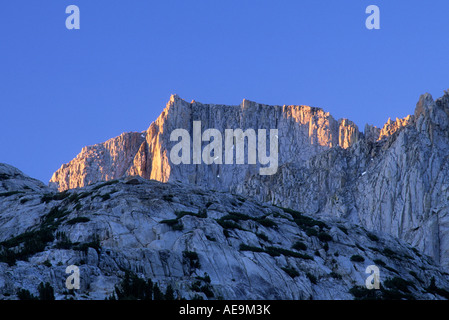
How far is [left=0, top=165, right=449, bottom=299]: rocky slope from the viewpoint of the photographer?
45.2 m

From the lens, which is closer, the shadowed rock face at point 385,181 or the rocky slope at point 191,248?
the rocky slope at point 191,248

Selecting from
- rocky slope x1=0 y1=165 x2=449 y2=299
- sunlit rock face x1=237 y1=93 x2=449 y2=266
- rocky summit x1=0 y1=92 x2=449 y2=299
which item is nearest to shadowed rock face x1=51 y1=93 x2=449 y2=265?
sunlit rock face x1=237 y1=93 x2=449 y2=266

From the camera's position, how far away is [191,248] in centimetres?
5172

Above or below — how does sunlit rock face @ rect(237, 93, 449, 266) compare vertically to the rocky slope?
above

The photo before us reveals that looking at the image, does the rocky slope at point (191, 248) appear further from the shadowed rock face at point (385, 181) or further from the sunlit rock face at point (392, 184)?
the shadowed rock face at point (385, 181)

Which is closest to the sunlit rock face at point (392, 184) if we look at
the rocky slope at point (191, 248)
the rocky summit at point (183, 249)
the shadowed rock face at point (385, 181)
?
the shadowed rock face at point (385, 181)

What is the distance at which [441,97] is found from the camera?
474 feet

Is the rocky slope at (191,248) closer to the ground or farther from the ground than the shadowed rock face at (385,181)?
closer to the ground

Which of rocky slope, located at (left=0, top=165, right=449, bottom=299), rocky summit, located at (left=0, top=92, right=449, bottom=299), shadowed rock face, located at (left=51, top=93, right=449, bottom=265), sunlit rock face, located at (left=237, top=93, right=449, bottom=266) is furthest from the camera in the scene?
shadowed rock face, located at (left=51, top=93, right=449, bottom=265)

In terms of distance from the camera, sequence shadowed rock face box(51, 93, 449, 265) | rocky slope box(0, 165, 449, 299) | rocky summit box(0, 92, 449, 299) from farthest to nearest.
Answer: shadowed rock face box(51, 93, 449, 265) < rocky slope box(0, 165, 449, 299) < rocky summit box(0, 92, 449, 299)

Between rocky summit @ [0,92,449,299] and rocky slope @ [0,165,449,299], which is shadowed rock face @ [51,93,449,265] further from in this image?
rocky slope @ [0,165,449,299]

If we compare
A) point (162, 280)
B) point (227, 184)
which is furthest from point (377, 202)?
point (162, 280)

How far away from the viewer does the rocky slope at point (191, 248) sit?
45.2 metres

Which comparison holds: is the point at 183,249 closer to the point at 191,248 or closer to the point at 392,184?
the point at 191,248
